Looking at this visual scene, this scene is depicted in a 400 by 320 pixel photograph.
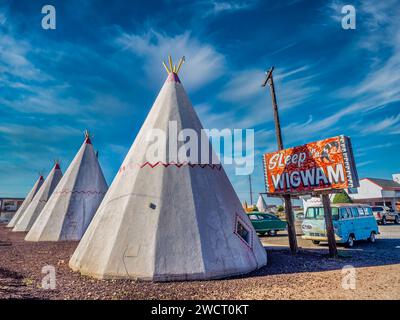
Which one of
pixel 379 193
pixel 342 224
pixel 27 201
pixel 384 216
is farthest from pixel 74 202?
pixel 379 193

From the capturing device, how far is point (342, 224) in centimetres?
1169

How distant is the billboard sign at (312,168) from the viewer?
328 inches

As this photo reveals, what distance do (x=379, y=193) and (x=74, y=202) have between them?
125 ft

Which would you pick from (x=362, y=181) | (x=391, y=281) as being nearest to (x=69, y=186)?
(x=391, y=281)

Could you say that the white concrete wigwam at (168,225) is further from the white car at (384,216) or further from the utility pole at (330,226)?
the white car at (384,216)

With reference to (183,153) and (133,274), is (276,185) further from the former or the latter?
(133,274)

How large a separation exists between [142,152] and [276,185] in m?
5.48

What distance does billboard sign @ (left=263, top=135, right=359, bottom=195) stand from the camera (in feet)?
27.3

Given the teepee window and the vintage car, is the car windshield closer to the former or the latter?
the vintage car

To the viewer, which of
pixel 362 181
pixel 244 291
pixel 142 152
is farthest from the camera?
pixel 362 181

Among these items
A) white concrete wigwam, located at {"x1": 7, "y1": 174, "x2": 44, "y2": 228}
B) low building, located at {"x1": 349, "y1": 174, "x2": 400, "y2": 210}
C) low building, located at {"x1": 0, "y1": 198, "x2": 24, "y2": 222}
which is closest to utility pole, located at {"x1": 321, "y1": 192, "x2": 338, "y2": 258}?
white concrete wigwam, located at {"x1": 7, "y1": 174, "x2": 44, "y2": 228}

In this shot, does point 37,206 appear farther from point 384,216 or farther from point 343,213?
point 384,216

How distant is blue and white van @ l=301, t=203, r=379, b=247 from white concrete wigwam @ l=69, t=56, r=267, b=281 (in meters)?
5.62
